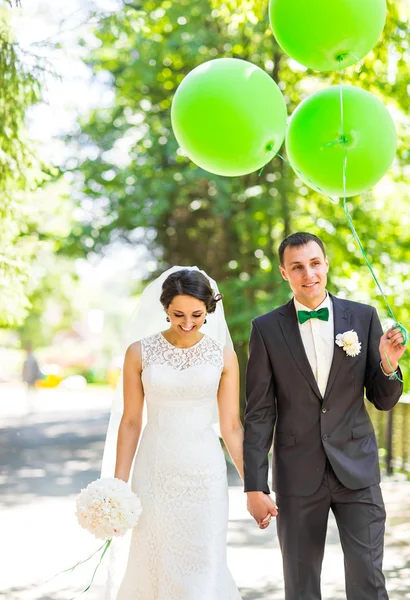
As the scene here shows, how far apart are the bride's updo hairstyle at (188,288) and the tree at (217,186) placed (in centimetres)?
894

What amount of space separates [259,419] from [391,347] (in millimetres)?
744

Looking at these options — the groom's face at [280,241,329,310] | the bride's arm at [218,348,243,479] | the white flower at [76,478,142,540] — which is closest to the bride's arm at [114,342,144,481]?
the white flower at [76,478,142,540]

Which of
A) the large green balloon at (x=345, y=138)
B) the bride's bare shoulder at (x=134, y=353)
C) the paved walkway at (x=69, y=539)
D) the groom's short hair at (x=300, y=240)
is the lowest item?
the paved walkway at (x=69, y=539)

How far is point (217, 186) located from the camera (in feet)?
51.3

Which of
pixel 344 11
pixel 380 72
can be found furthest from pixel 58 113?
pixel 344 11

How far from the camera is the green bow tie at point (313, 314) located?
432cm

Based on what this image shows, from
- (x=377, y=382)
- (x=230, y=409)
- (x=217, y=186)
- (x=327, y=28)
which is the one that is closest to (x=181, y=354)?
(x=230, y=409)

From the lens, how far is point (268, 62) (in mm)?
15086

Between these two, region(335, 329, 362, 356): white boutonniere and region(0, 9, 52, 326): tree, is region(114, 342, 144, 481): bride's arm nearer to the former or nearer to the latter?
region(335, 329, 362, 356): white boutonniere

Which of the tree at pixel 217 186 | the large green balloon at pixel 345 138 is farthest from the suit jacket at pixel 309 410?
the tree at pixel 217 186

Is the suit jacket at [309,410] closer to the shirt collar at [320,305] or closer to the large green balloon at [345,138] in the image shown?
the shirt collar at [320,305]

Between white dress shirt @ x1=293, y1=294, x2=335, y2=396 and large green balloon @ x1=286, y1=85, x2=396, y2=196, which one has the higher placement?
large green balloon @ x1=286, y1=85, x2=396, y2=196

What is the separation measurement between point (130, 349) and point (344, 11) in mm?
1959

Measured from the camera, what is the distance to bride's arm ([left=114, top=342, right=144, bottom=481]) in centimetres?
456
